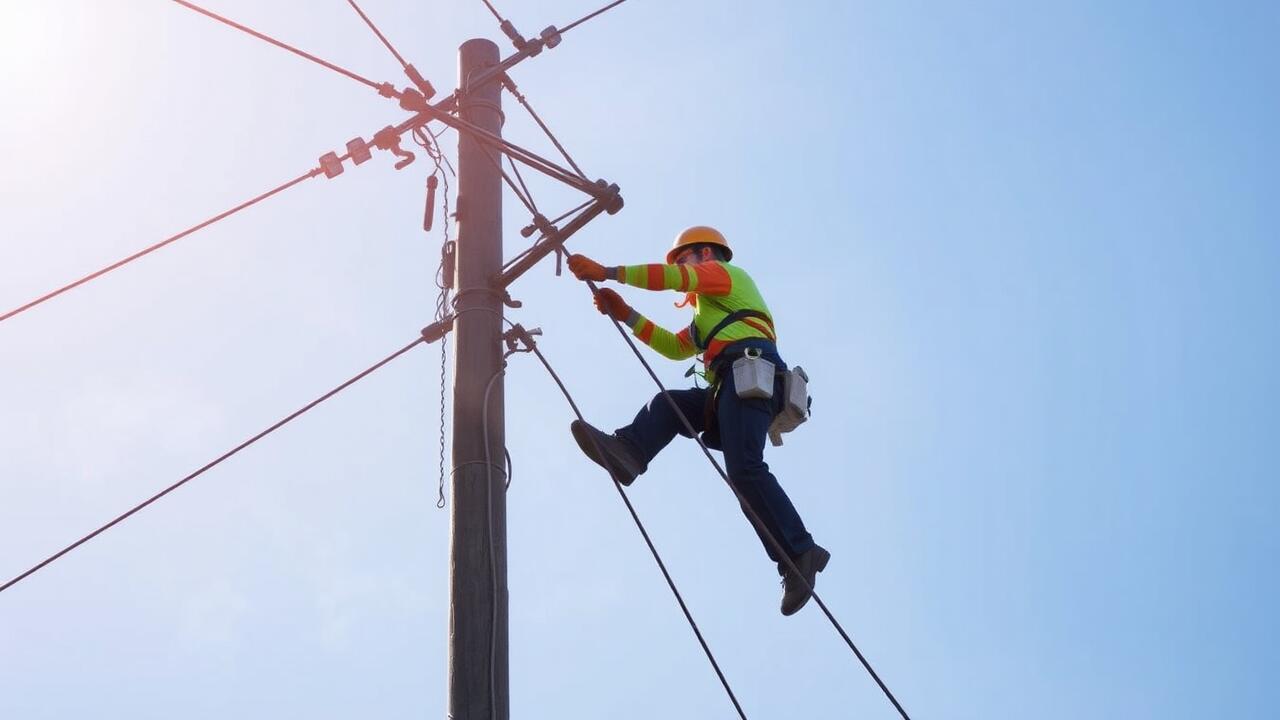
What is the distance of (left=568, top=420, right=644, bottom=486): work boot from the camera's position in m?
7.29

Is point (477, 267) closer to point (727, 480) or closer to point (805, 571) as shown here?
point (727, 480)

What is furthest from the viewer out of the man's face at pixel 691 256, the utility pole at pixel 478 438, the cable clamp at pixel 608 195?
the man's face at pixel 691 256

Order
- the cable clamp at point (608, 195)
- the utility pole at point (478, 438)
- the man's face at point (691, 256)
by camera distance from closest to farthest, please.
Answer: the utility pole at point (478, 438) < the cable clamp at point (608, 195) < the man's face at point (691, 256)

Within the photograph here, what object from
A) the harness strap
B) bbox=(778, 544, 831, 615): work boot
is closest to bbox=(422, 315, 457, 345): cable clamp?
the harness strap

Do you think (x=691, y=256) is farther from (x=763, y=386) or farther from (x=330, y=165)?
(x=330, y=165)

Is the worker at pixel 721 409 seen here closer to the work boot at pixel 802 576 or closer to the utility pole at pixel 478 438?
the work boot at pixel 802 576

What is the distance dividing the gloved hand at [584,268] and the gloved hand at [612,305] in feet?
1.57

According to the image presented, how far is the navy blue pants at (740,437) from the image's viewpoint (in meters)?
7.19

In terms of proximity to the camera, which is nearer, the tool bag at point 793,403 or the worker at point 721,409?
the worker at point 721,409

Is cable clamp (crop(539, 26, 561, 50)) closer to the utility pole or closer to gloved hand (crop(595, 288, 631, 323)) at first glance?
the utility pole

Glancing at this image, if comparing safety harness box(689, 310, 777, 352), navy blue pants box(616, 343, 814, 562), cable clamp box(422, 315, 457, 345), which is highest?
cable clamp box(422, 315, 457, 345)

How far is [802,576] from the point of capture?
707 centimetres

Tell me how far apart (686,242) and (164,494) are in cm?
293

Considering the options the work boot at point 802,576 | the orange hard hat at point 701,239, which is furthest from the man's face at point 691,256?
the work boot at point 802,576
